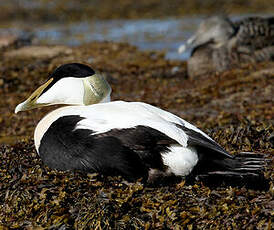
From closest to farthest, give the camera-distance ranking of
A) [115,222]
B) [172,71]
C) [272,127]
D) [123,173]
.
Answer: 1. [115,222]
2. [123,173]
3. [272,127]
4. [172,71]

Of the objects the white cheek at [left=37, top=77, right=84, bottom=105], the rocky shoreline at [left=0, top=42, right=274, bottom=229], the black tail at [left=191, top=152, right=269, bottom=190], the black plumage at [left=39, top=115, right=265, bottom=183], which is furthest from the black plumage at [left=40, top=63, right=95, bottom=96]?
the black tail at [left=191, top=152, right=269, bottom=190]

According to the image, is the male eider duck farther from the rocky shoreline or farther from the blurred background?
the blurred background

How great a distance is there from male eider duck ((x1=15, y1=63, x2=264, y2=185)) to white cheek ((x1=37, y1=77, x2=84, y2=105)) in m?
0.15

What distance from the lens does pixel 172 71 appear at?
1115cm

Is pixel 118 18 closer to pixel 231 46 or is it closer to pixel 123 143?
pixel 231 46

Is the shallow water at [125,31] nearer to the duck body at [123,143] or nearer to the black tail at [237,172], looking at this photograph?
the black tail at [237,172]

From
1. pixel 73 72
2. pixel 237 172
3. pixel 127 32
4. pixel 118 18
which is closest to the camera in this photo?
pixel 237 172

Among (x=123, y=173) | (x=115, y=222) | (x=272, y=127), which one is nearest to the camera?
(x=115, y=222)

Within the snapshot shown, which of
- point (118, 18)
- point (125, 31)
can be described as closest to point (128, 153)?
point (125, 31)

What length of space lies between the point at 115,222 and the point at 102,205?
14 centimetres

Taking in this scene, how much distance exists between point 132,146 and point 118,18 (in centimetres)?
1843

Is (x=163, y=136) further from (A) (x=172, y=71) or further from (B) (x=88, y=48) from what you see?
(B) (x=88, y=48)

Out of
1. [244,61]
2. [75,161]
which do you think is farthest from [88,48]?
[75,161]

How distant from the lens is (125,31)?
17.6 m
